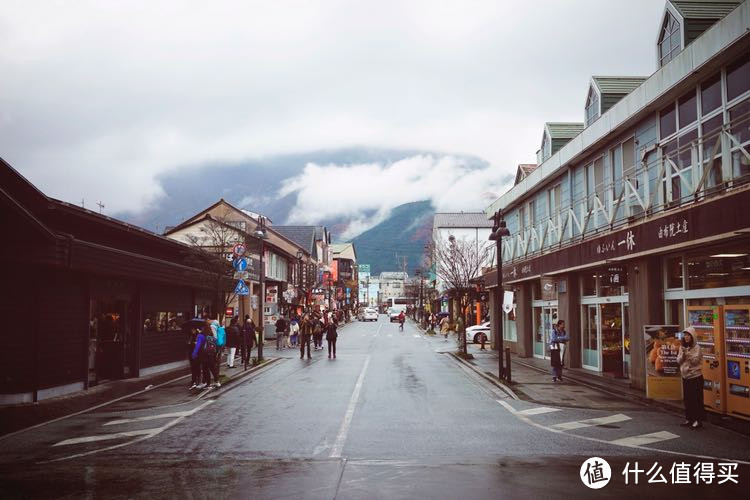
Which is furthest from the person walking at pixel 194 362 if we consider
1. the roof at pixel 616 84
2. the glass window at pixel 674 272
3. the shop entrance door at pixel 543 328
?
the roof at pixel 616 84

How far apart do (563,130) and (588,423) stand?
19.8 metres

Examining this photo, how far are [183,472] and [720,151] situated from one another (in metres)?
12.0

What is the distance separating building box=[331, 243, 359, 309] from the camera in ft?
350

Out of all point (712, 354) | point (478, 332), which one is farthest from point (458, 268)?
point (712, 354)

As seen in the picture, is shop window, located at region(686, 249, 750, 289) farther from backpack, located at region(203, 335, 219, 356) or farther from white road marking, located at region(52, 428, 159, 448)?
backpack, located at region(203, 335, 219, 356)

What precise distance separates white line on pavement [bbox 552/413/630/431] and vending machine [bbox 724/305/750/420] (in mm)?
1959

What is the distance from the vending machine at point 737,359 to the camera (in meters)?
11.9

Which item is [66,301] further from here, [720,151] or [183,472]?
[720,151]

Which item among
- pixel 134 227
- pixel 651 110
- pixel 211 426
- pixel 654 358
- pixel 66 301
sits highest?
pixel 651 110

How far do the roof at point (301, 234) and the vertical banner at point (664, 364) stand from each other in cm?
6515

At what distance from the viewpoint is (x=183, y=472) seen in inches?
332

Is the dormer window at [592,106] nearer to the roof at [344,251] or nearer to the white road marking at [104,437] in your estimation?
the white road marking at [104,437]

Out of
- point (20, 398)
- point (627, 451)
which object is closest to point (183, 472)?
point (627, 451)

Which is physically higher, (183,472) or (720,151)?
(720,151)
